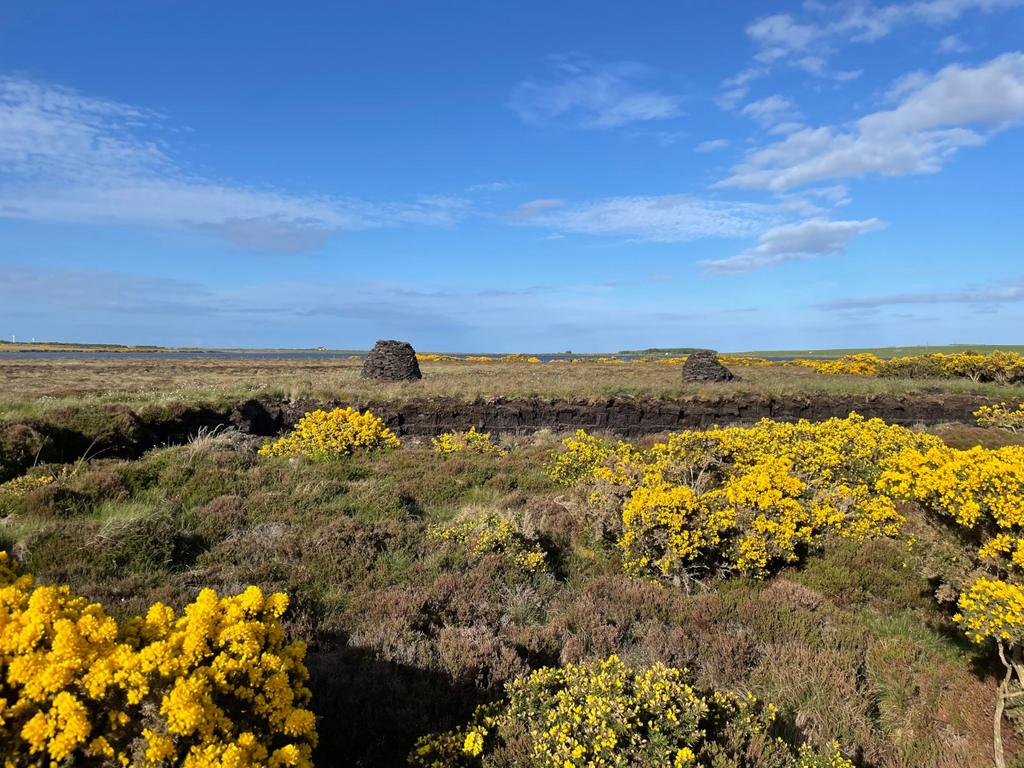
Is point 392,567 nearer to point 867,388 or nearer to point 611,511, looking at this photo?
point 611,511

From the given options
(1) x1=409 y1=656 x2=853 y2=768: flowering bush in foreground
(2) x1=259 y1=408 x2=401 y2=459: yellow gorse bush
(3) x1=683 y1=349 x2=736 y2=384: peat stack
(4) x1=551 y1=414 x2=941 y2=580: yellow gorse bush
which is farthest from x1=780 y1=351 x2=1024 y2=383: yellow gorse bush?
(1) x1=409 y1=656 x2=853 y2=768: flowering bush in foreground

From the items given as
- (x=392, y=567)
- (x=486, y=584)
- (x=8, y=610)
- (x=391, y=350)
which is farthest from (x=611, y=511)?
(x=391, y=350)

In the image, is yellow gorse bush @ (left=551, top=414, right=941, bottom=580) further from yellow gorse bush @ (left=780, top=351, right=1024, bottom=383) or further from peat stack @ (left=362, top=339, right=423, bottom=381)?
yellow gorse bush @ (left=780, top=351, right=1024, bottom=383)

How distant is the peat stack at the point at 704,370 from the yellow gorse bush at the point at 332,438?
24.0 metres

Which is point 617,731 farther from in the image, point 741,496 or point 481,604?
point 741,496

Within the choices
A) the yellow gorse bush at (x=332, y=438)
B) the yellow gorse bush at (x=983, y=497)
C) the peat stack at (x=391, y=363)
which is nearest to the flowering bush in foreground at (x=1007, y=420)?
the yellow gorse bush at (x=983, y=497)

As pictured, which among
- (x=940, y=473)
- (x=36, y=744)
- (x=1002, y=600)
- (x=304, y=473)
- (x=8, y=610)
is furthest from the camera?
(x=304, y=473)

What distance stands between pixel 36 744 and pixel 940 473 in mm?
7782

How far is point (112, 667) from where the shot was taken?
2.91 meters

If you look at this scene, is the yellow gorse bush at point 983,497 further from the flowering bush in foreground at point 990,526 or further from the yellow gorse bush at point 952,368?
the yellow gorse bush at point 952,368

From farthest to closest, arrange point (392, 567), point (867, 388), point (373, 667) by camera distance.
Result: point (867, 388) → point (392, 567) → point (373, 667)

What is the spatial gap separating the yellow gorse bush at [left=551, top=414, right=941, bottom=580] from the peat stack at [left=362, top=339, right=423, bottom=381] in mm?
21270

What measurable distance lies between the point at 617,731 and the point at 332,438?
12166mm

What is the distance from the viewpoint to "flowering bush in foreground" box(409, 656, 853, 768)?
3.66 metres
